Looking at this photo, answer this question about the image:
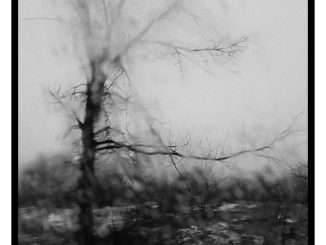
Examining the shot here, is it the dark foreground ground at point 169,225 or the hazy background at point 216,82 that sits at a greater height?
the hazy background at point 216,82

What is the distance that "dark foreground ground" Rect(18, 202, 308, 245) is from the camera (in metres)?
1.84

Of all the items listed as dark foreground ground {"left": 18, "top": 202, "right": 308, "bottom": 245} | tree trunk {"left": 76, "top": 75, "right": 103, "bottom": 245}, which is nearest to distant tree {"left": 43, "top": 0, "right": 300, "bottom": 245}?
tree trunk {"left": 76, "top": 75, "right": 103, "bottom": 245}

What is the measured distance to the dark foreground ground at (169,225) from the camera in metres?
1.84

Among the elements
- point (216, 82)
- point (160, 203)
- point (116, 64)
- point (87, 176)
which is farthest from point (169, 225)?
point (116, 64)

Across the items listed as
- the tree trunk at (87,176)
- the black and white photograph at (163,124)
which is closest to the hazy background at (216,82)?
the black and white photograph at (163,124)

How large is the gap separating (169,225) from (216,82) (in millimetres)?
857

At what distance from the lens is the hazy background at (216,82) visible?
1.84m

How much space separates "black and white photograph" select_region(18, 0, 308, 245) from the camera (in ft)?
6.03

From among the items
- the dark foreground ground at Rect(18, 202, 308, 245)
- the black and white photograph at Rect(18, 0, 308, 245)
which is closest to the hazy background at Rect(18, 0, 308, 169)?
the black and white photograph at Rect(18, 0, 308, 245)

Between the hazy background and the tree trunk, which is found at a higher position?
the hazy background

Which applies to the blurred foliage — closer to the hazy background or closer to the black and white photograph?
the black and white photograph

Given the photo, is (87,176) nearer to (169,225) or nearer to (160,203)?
(160,203)

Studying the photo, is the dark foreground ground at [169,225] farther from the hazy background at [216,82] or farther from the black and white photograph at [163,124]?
the hazy background at [216,82]
